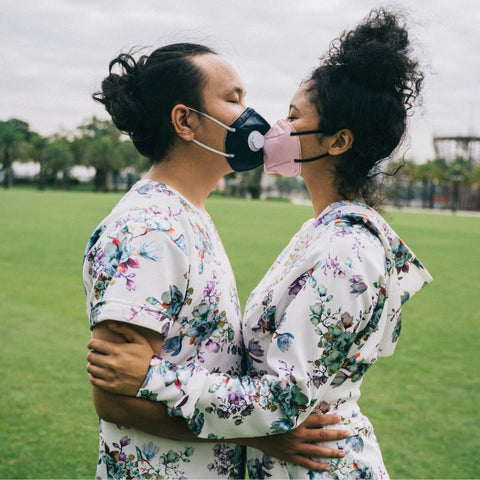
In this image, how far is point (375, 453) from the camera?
6.00 ft

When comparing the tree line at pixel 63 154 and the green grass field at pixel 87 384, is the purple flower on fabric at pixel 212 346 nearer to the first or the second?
the green grass field at pixel 87 384

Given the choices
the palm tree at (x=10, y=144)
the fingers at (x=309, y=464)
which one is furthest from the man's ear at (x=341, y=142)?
the palm tree at (x=10, y=144)

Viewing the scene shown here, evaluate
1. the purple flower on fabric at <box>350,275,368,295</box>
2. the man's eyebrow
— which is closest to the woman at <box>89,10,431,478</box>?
the purple flower on fabric at <box>350,275,368,295</box>

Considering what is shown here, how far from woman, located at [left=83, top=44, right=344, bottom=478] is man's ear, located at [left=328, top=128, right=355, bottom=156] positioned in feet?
0.94

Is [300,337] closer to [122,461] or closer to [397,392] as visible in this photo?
[122,461]

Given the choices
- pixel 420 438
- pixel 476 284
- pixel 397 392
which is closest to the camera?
pixel 420 438

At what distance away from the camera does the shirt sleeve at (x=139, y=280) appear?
1544mm

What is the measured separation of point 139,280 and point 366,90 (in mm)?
903

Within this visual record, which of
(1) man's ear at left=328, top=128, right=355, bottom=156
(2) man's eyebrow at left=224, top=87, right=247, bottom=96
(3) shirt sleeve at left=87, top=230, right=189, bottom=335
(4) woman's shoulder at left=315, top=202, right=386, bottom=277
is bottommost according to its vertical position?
(3) shirt sleeve at left=87, top=230, right=189, bottom=335

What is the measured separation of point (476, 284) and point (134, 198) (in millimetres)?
9662

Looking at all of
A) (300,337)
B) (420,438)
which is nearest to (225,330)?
(300,337)

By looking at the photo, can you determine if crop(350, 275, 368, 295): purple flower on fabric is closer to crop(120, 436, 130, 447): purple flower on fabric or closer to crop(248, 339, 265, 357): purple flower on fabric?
crop(248, 339, 265, 357): purple flower on fabric

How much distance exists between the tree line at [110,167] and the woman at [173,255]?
2053 inches

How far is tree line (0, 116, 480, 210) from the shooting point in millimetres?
58438
